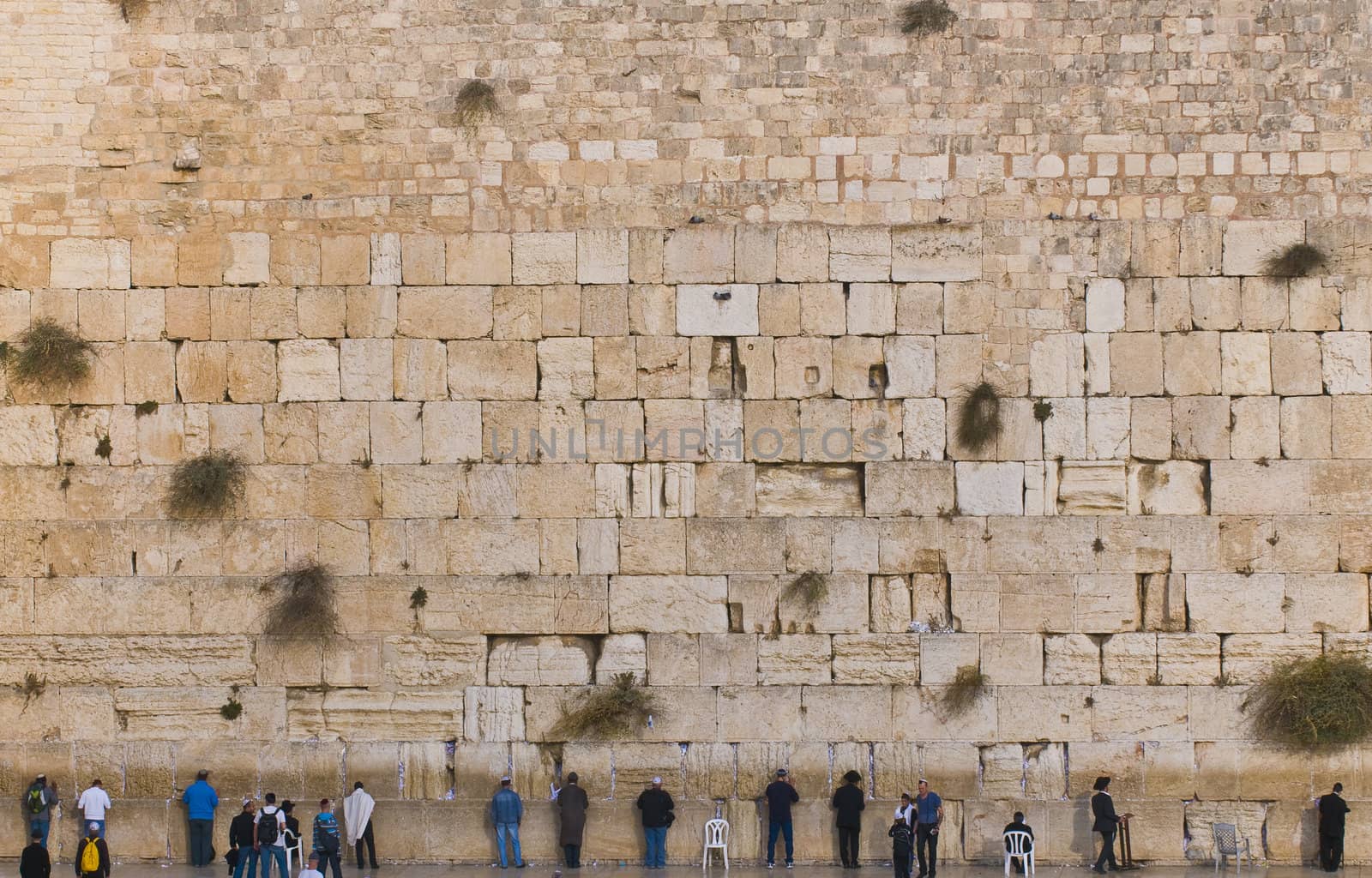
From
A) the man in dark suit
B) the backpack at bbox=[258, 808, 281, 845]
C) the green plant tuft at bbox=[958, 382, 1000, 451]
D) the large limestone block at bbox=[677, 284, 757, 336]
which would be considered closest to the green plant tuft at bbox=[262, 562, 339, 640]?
the backpack at bbox=[258, 808, 281, 845]

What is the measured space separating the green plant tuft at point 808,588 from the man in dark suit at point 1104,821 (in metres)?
2.55

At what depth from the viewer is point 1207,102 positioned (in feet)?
38.0

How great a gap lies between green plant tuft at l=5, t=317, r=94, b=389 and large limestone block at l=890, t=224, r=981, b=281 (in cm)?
667

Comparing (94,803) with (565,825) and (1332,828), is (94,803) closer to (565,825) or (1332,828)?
(565,825)

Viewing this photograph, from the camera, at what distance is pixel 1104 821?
35.6 feet

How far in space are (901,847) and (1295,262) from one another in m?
5.61

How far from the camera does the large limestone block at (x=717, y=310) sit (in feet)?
38.3

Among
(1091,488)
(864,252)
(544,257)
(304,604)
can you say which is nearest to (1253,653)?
(1091,488)

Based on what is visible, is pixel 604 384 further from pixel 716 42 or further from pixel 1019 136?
pixel 1019 136

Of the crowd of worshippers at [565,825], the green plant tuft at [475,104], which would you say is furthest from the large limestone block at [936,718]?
the green plant tuft at [475,104]

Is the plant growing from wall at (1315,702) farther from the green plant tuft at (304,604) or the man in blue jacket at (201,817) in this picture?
the man in blue jacket at (201,817)

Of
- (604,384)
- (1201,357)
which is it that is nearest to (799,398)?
(604,384)

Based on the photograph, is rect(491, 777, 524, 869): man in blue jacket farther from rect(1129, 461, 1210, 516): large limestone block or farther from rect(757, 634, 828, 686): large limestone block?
rect(1129, 461, 1210, 516): large limestone block

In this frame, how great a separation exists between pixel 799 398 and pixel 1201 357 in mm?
3247
